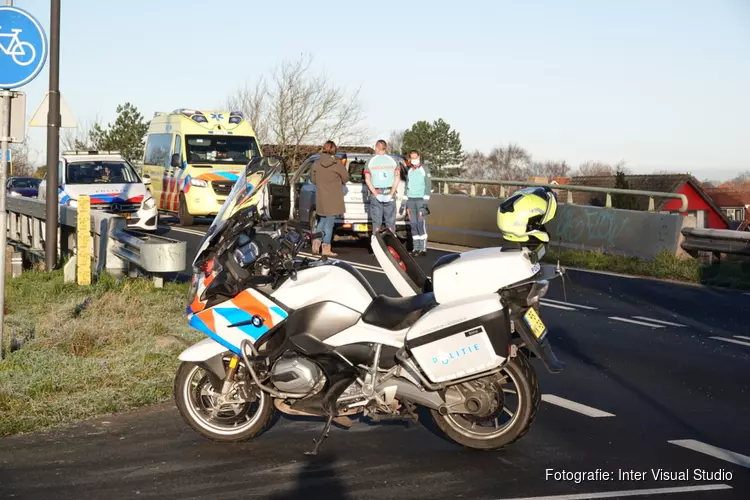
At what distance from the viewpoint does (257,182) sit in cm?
668

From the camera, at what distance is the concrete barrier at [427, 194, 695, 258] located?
17.5 meters

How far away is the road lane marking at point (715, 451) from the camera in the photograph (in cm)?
627

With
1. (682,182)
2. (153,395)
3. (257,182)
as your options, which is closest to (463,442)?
(257,182)

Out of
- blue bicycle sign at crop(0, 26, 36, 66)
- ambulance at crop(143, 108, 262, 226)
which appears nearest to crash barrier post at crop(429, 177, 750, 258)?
ambulance at crop(143, 108, 262, 226)

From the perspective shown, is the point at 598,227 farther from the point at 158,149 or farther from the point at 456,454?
the point at 158,149

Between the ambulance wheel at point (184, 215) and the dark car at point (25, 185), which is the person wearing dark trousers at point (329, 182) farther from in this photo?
the dark car at point (25, 185)

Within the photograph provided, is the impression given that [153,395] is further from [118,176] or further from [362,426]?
[118,176]

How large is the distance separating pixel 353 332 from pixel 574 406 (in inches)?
83.1

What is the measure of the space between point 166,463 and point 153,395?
1.98 m

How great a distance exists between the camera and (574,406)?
25.6ft

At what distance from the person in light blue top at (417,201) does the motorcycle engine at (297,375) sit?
42.2 ft

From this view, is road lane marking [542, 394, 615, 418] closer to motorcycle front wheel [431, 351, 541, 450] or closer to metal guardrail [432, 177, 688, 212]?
motorcycle front wheel [431, 351, 541, 450]

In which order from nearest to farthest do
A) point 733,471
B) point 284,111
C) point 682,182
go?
point 733,471, point 284,111, point 682,182

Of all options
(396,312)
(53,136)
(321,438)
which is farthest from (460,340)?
(53,136)
